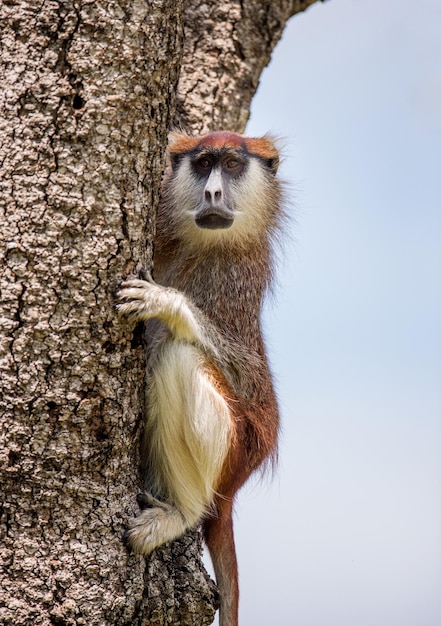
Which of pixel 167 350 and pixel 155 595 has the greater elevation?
pixel 167 350

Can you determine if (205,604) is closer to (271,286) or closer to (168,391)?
(168,391)

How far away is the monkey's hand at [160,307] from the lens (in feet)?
11.1

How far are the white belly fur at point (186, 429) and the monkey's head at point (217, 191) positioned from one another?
2.90 ft

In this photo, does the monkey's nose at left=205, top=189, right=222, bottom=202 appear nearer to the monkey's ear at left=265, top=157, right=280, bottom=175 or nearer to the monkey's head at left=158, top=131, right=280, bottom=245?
the monkey's head at left=158, top=131, right=280, bottom=245

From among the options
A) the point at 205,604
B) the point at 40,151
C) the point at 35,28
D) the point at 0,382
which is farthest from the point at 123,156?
the point at 205,604

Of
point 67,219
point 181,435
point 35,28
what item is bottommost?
point 181,435

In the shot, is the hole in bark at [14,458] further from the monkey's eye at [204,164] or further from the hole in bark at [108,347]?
the monkey's eye at [204,164]

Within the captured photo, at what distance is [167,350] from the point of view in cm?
408

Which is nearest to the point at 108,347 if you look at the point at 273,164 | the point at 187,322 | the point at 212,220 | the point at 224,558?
the point at 187,322

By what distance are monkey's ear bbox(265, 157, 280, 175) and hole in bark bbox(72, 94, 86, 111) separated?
6.86ft

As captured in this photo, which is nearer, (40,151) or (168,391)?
(40,151)

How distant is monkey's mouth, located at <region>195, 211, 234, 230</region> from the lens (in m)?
4.56

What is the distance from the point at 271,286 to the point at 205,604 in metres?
1.99

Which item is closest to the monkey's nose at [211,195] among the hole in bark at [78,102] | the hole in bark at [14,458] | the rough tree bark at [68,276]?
the rough tree bark at [68,276]
